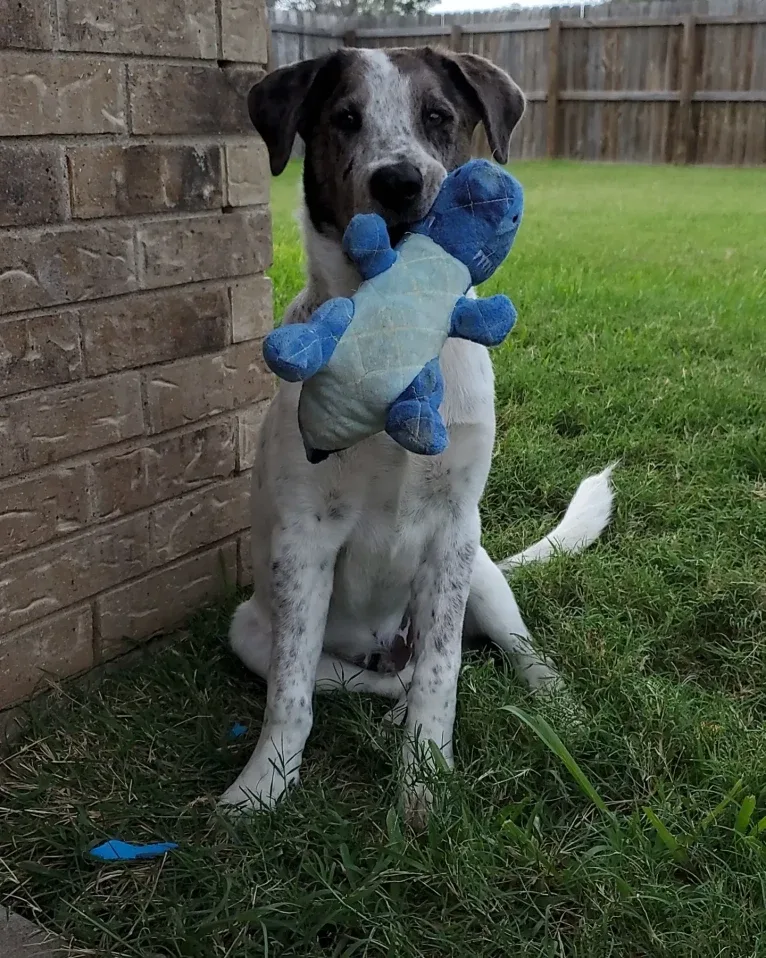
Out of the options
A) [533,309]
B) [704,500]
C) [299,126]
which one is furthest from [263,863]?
[533,309]

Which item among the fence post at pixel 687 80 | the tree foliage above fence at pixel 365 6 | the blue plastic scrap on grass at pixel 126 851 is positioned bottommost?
the blue plastic scrap on grass at pixel 126 851

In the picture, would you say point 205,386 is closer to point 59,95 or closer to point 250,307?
point 250,307

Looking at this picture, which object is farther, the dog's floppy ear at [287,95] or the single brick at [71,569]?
the single brick at [71,569]

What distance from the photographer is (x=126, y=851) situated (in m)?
1.95

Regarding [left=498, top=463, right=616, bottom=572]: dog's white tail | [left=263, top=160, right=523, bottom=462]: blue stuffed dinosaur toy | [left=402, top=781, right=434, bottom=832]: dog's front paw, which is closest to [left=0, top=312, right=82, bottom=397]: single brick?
[left=263, top=160, right=523, bottom=462]: blue stuffed dinosaur toy

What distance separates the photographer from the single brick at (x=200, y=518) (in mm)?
2684

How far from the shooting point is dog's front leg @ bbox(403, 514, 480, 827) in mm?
2189

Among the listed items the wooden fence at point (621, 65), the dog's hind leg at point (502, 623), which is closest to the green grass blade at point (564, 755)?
the dog's hind leg at point (502, 623)

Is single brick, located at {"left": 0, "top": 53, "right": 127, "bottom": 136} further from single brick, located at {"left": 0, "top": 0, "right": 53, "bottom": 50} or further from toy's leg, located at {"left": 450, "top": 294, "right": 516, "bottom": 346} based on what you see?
toy's leg, located at {"left": 450, "top": 294, "right": 516, "bottom": 346}

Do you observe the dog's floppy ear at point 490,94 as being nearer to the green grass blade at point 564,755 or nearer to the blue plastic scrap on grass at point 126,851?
the green grass blade at point 564,755

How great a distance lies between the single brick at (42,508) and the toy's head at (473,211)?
1015 millimetres

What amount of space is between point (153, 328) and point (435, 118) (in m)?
0.86

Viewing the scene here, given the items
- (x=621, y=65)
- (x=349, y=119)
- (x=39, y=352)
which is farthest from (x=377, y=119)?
(x=621, y=65)

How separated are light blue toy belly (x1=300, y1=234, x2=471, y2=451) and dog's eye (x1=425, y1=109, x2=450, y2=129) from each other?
425mm
